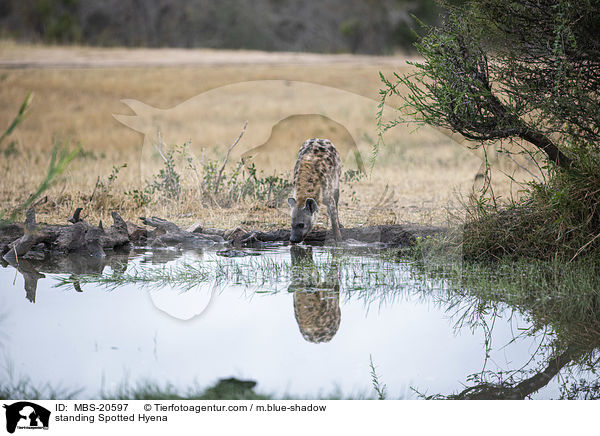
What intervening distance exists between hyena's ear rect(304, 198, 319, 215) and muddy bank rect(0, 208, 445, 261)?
0.60 metres

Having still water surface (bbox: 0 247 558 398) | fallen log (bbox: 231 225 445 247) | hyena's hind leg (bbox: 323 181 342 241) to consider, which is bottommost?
still water surface (bbox: 0 247 558 398)

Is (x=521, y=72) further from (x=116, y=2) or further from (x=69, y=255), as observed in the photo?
(x=116, y=2)

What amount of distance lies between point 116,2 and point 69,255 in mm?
21654

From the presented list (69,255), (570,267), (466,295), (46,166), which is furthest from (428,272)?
(46,166)

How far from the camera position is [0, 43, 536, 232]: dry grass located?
30.8ft

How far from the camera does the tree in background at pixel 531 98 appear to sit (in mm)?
5910

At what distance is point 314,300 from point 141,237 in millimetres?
3307

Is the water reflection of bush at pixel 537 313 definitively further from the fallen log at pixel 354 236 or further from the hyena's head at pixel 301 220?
the hyena's head at pixel 301 220


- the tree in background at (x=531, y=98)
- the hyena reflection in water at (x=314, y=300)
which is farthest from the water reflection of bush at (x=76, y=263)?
the tree in background at (x=531, y=98)

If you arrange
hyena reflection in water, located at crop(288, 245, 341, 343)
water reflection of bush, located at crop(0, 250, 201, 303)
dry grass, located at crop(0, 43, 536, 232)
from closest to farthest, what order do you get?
hyena reflection in water, located at crop(288, 245, 341, 343)
water reflection of bush, located at crop(0, 250, 201, 303)
dry grass, located at crop(0, 43, 536, 232)

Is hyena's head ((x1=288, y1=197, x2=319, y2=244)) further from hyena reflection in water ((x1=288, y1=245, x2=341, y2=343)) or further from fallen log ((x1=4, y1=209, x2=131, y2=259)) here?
fallen log ((x1=4, y1=209, x2=131, y2=259))

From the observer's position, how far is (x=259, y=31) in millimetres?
30406

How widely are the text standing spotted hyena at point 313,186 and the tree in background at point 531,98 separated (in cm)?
160

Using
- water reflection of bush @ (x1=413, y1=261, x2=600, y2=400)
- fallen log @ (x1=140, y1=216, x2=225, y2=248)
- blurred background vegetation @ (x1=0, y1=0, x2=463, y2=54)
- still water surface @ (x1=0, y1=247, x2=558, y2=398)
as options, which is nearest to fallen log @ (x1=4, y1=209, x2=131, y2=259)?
fallen log @ (x1=140, y1=216, x2=225, y2=248)
